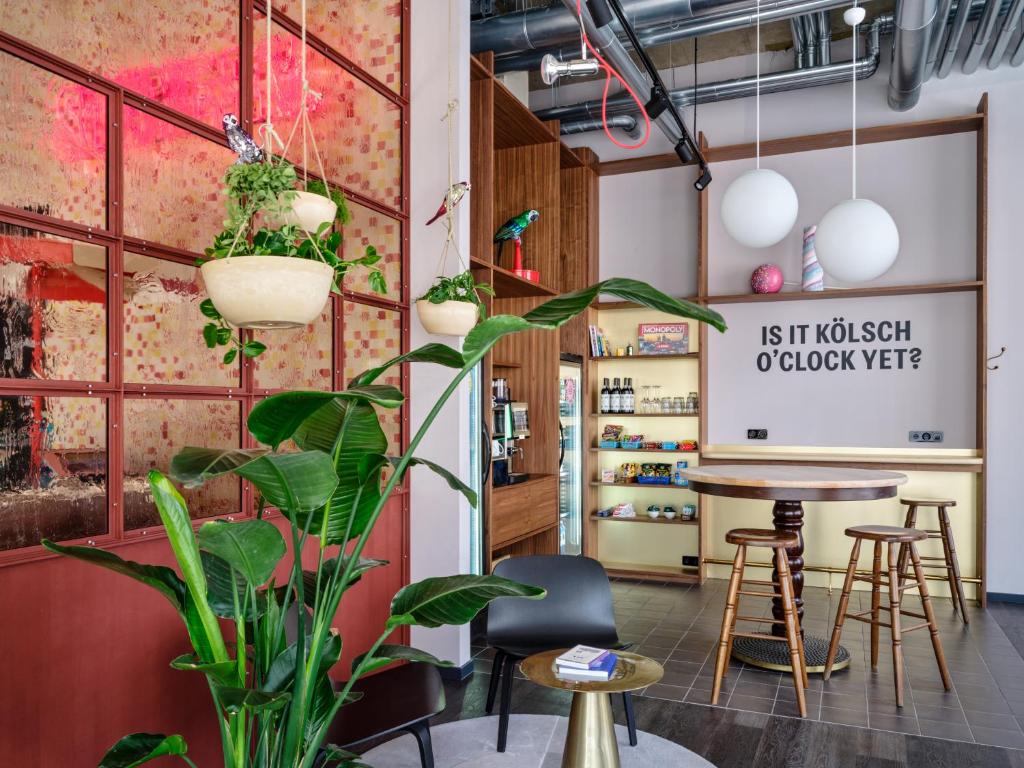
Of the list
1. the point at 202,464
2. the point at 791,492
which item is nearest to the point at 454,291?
the point at 791,492

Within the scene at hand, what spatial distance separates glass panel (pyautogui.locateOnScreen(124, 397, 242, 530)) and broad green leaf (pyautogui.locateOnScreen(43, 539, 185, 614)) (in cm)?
82

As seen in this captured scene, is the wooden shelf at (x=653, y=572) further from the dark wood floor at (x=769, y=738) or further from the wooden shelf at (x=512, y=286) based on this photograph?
the dark wood floor at (x=769, y=738)

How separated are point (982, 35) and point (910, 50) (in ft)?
1.94

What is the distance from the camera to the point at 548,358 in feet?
18.1

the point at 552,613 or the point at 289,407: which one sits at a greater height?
the point at 289,407

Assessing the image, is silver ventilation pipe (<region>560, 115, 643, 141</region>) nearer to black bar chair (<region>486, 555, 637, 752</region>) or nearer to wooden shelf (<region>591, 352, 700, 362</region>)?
wooden shelf (<region>591, 352, 700, 362</region>)

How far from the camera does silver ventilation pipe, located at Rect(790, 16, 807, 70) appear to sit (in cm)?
548

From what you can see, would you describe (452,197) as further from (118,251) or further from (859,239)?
(859,239)

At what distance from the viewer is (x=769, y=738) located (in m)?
3.26

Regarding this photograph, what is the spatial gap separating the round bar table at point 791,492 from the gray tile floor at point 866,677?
120 millimetres

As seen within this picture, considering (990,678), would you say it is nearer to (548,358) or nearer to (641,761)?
(641,761)

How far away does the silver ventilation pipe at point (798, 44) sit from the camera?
5484 mm

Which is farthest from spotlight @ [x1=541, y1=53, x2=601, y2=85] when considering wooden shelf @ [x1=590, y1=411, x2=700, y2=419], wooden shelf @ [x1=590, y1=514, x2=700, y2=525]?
wooden shelf @ [x1=590, y1=514, x2=700, y2=525]

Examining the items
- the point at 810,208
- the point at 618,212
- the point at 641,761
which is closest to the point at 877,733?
the point at 641,761
